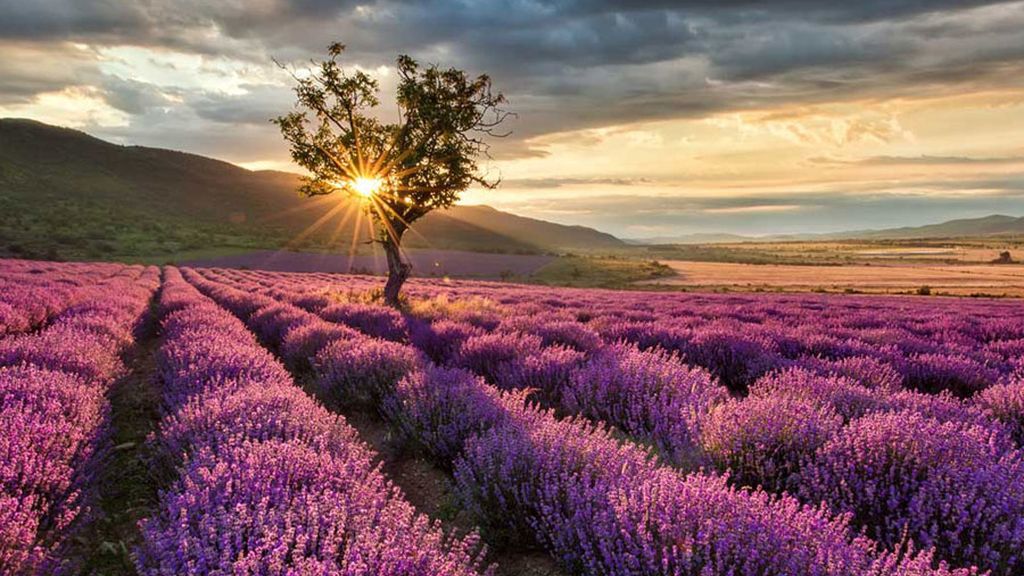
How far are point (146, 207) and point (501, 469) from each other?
411ft

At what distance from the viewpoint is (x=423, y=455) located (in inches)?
184

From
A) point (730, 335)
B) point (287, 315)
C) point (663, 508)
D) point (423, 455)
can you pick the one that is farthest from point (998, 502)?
point (287, 315)

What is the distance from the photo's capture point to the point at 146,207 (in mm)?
108125

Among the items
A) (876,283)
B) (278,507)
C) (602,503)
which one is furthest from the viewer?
(876,283)

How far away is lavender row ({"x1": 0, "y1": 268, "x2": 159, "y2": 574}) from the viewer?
259 cm

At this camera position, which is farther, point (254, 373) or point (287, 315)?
point (287, 315)

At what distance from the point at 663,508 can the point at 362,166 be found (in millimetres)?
14794

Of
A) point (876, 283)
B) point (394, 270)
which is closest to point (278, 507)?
point (394, 270)

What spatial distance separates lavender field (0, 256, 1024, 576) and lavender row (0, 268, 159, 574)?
0.07 feet

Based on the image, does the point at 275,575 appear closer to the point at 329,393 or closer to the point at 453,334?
the point at 329,393

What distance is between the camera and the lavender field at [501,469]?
2.19 m

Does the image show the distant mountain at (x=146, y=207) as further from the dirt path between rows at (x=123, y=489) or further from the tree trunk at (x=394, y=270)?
the dirt path between rows at (x=123, y=489)

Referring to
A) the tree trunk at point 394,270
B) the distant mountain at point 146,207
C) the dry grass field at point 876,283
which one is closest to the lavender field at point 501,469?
the tree trunk at point 394,270

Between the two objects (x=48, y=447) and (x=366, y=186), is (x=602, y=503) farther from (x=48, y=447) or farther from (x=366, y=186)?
(x=366, y=186)
